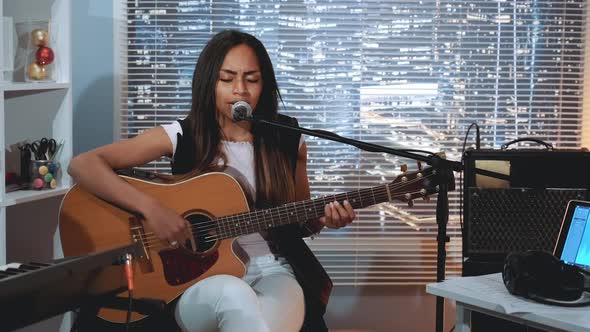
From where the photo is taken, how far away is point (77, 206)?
227cm

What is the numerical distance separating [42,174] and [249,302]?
2.95 feet

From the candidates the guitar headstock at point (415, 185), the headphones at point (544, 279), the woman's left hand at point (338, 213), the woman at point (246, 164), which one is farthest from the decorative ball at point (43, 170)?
the headphones at point (544, 279)

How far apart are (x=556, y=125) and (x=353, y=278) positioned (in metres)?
1.06

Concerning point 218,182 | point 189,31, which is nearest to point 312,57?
point 189,31

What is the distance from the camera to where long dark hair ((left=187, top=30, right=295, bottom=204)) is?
239 cm

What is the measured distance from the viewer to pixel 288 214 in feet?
7.47

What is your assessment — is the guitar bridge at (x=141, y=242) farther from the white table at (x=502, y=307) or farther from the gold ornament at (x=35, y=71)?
the white table at (x=502, y=307)

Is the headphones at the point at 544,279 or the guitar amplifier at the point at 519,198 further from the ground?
the guitar amplifier at the point at 519,198

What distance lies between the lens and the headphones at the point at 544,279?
1699 millimetres

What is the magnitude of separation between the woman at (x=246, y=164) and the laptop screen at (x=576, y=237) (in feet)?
2.04

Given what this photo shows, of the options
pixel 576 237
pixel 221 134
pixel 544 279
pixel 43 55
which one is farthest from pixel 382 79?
pixel 544 279

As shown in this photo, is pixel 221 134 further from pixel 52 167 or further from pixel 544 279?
pixel 544 279

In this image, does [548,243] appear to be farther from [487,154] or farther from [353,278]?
[353,278]

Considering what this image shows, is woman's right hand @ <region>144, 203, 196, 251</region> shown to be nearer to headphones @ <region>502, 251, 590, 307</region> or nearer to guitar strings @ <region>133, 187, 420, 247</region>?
guitar strings @ <region>133, 187, 420, 247</region>
